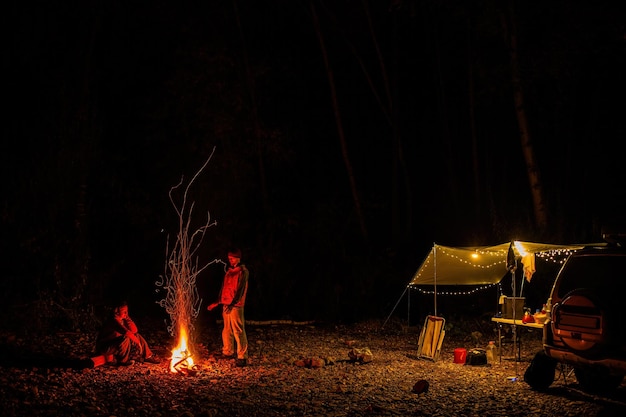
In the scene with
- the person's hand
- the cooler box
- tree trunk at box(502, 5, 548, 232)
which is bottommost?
the person's hand

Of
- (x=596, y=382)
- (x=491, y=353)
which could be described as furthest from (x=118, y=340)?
(x=596, y=382)

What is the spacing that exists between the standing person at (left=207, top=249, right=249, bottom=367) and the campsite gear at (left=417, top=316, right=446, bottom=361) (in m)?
2.69

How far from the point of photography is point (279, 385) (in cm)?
782

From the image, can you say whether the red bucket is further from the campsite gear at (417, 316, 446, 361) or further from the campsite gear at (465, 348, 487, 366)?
the campsite gear at (417, 316, 446, 361)

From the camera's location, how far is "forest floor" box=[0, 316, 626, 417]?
6.68 meters

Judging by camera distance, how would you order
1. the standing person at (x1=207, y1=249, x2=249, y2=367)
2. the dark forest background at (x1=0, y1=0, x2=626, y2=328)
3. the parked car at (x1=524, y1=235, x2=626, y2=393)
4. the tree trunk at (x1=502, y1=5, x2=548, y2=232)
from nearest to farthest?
1. the parked car at (x1=524, y1=235, x2=626, y2=393)
2. the standing person at (x1=207, y1=249, x2=249, y2=367)
3. the dark forest background at (x1=0, y1=0, x2=626, y2=328)
4. the tree trunk at (x1=502, y1=5, x2=548, y2=232)

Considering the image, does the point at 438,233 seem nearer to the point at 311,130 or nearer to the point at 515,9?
the point at 311,130

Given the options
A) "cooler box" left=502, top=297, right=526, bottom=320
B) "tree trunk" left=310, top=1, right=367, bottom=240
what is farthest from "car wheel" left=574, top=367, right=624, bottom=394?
"tree trunk" left=310, top=1, right=367, bottom=240

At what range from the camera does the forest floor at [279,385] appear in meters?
6.68

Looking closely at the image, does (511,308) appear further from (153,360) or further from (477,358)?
(153,360)

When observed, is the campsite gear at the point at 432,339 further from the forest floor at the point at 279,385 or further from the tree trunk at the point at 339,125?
the tree trunk at the point at 339,125

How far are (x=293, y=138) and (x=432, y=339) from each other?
10712 millimetres

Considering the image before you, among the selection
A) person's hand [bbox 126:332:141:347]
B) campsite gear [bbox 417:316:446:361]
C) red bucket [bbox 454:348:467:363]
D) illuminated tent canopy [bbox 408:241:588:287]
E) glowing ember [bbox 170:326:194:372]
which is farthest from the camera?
illuminated tent canopy [bbox 408:241:588:287]

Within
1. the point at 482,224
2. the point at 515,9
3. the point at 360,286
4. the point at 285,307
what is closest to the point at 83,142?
the point at 285,307
